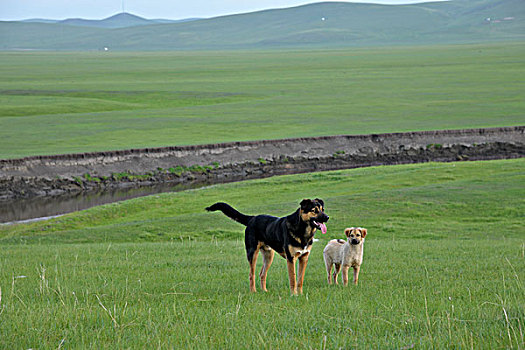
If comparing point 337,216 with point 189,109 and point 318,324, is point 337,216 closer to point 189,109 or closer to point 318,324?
point 318,324

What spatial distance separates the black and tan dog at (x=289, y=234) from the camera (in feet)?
23.7

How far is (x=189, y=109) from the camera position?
62.2 metres

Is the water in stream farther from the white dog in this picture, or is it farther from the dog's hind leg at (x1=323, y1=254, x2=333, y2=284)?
the white dog

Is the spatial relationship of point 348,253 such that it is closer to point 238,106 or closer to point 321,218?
point 321,218

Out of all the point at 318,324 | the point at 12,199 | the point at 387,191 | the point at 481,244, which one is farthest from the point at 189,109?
the point at 318,324

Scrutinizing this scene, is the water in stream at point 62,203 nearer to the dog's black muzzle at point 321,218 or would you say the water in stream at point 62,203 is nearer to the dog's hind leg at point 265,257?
the dog's hind leg at point 265,257

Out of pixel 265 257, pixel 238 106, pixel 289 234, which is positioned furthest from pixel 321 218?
pixel 238 106

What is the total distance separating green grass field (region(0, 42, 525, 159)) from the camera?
4672 cm

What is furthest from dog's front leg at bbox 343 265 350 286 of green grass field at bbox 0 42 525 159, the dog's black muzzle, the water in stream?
green grass field at bbox 0 42 525 159

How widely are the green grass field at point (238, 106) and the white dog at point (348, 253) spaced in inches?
1246

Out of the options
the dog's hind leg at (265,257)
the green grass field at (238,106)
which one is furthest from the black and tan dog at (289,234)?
the green grass field at (238,106)

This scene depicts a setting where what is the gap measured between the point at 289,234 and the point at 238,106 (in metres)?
57.2

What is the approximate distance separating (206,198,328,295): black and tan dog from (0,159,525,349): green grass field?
40 centimetres

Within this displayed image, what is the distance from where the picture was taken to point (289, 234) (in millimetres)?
7406
